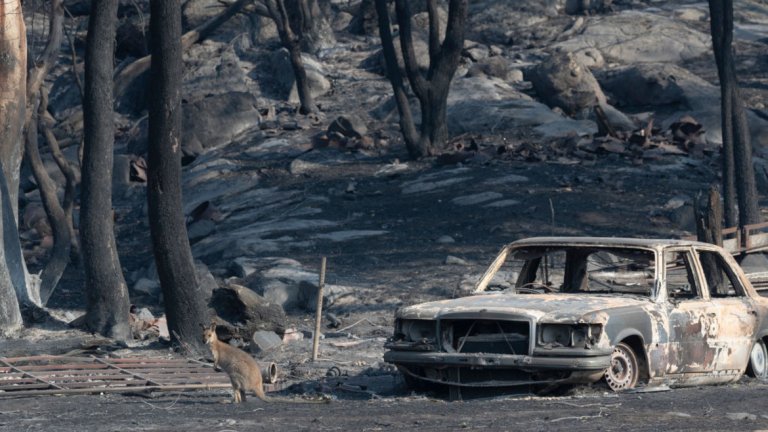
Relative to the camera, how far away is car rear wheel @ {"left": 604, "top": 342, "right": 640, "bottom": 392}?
31.7 feet

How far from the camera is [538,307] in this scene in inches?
382

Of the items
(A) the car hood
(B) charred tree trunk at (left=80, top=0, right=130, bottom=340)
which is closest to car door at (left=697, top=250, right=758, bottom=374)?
(A) the car hood

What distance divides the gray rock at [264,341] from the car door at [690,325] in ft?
15.8

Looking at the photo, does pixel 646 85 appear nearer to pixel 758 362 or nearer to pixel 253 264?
pixel 253 264

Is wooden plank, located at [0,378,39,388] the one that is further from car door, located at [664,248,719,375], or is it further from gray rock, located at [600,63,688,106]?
gray rock, located at [600,63,688,106]

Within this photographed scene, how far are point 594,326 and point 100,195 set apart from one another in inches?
340

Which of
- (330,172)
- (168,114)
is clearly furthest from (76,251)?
(168,114)

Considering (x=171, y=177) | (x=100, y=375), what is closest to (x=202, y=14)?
(x=171, y=177)

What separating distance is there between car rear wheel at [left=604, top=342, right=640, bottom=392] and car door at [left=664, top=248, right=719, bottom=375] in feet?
1.34

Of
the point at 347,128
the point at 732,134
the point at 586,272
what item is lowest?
the point at 586,272

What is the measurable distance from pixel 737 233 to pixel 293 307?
597 centimetres

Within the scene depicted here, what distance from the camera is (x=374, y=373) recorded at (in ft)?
41.1

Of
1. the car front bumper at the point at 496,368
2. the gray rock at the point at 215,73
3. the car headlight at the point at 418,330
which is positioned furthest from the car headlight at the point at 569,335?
the gray rock at the point at 215,73

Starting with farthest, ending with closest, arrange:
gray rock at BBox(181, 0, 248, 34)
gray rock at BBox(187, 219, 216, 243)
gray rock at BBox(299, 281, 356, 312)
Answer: gray rock at BBox(181, 0, 248, 34), gray rock at BBox(187, 219, 216, 243), gray rock at BBox(299, 281, 356, 312)
